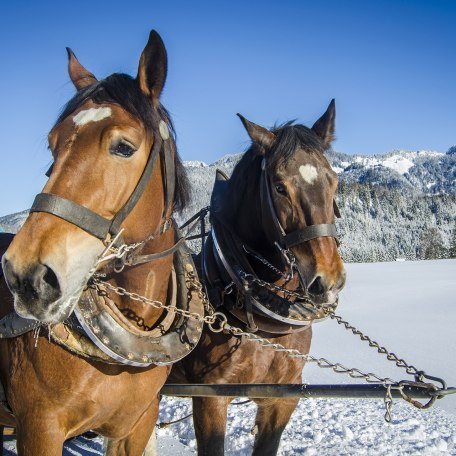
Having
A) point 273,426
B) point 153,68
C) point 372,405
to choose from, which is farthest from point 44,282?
point 372,405

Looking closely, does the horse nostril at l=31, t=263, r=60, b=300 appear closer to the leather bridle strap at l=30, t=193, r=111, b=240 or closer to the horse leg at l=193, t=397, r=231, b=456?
the leather bridle strap at l=30, t=193, r=111, b=240

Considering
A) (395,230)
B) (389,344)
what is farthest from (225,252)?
(395,230)

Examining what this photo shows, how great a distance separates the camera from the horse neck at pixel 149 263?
1.85 meters

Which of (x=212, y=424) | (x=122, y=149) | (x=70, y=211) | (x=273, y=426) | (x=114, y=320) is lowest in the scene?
(x=273, y=426)

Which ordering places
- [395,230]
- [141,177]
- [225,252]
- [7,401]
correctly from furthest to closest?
1. [395,230]
2. [225,252]
3. [7,401]
4. [141,177]

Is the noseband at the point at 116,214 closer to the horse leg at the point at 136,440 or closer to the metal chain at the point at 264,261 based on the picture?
the metal chain at the point at 264,261

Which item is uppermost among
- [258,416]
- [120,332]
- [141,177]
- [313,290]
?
[141,177]

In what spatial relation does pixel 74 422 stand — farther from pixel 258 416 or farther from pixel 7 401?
pixel 258 416

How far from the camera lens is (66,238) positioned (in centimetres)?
155

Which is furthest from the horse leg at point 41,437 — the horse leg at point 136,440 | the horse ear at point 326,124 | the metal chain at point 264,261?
the horse ear at point 326,124

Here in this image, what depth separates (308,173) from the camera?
99.7 inches

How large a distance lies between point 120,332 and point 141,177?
2.04ft

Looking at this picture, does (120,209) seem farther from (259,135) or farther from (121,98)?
(259,135)

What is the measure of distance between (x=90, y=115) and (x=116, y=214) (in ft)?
1.26
